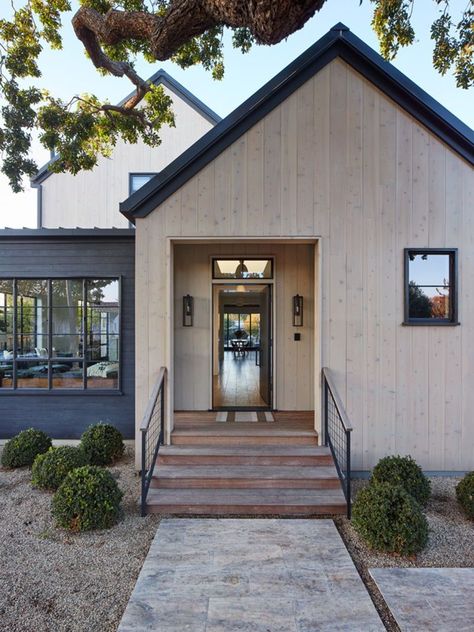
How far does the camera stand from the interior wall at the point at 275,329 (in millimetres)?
5973

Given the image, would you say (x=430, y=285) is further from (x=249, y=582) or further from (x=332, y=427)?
(x=249, y=582)

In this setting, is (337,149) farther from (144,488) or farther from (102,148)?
(102,148)

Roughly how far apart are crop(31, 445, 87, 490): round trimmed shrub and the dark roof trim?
131 inches

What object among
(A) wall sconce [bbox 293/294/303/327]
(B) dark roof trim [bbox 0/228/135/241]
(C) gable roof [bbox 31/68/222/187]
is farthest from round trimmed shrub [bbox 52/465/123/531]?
(C) gable roof [bbox 31/68/222/187]

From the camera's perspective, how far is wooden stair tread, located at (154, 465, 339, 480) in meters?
4.19

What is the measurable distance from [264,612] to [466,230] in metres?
4.68

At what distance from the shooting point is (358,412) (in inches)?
187

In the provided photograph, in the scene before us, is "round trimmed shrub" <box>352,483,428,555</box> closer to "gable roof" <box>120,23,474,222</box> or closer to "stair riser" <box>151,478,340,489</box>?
"stair riser" <box>151,478,340,489</box>

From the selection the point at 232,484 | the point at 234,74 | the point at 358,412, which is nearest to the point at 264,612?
the point at 232,484

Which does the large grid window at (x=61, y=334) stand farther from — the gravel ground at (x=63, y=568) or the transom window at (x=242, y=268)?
the gravel ground at (x=63, y=568)

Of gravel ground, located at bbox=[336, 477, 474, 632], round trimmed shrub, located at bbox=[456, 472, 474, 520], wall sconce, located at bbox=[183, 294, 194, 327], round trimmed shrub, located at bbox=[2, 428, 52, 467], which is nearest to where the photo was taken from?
gravel ground, located at bbox=[336, 477, 474, 632]

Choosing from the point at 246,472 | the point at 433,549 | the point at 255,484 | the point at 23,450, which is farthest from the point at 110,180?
the point at 433,549

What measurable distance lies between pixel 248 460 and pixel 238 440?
0.35 meters

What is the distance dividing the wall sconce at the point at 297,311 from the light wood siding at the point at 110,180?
5742mm
